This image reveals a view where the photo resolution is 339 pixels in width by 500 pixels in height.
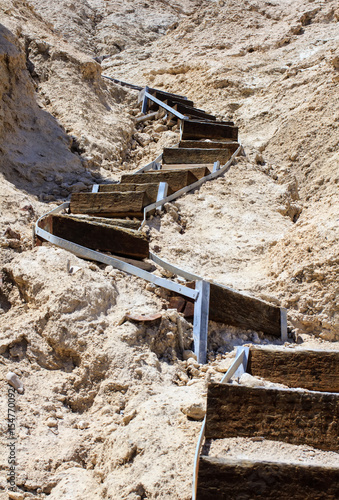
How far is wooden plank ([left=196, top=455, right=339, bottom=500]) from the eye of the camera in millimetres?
2012

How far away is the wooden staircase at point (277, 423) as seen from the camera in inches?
79.5

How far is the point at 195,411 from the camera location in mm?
2521

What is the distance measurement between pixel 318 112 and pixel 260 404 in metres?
5.89

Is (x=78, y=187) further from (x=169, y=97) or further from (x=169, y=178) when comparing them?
(x=169, y=97)

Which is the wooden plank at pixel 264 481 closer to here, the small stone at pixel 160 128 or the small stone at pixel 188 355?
the small stone at pixel 188 355

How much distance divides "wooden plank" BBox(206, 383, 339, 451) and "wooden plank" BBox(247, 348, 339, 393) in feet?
1.98

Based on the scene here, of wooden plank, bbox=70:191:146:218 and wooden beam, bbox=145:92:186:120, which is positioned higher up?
wooden beam, bbox=145:92:186:120

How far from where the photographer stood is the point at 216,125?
25.6 ft

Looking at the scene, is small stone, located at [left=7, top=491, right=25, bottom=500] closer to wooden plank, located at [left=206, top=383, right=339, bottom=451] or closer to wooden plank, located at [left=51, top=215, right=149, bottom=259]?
wooden plank, located at [left=206, top=383, right=339, bottom=451]

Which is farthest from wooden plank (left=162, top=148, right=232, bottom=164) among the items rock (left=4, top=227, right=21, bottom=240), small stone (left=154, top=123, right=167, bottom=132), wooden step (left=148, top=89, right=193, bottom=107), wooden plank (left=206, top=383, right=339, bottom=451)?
wooden plank (left=206, top=383, right=339, bottom=451)

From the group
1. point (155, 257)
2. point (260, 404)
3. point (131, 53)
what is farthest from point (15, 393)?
point (131, 53)

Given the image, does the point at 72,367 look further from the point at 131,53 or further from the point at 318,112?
the point at 131,53

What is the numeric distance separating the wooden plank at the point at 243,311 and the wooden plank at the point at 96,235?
0.85 metres

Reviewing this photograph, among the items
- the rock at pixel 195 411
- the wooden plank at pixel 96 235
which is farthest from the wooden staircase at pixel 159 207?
the rock at pixel 195 411
